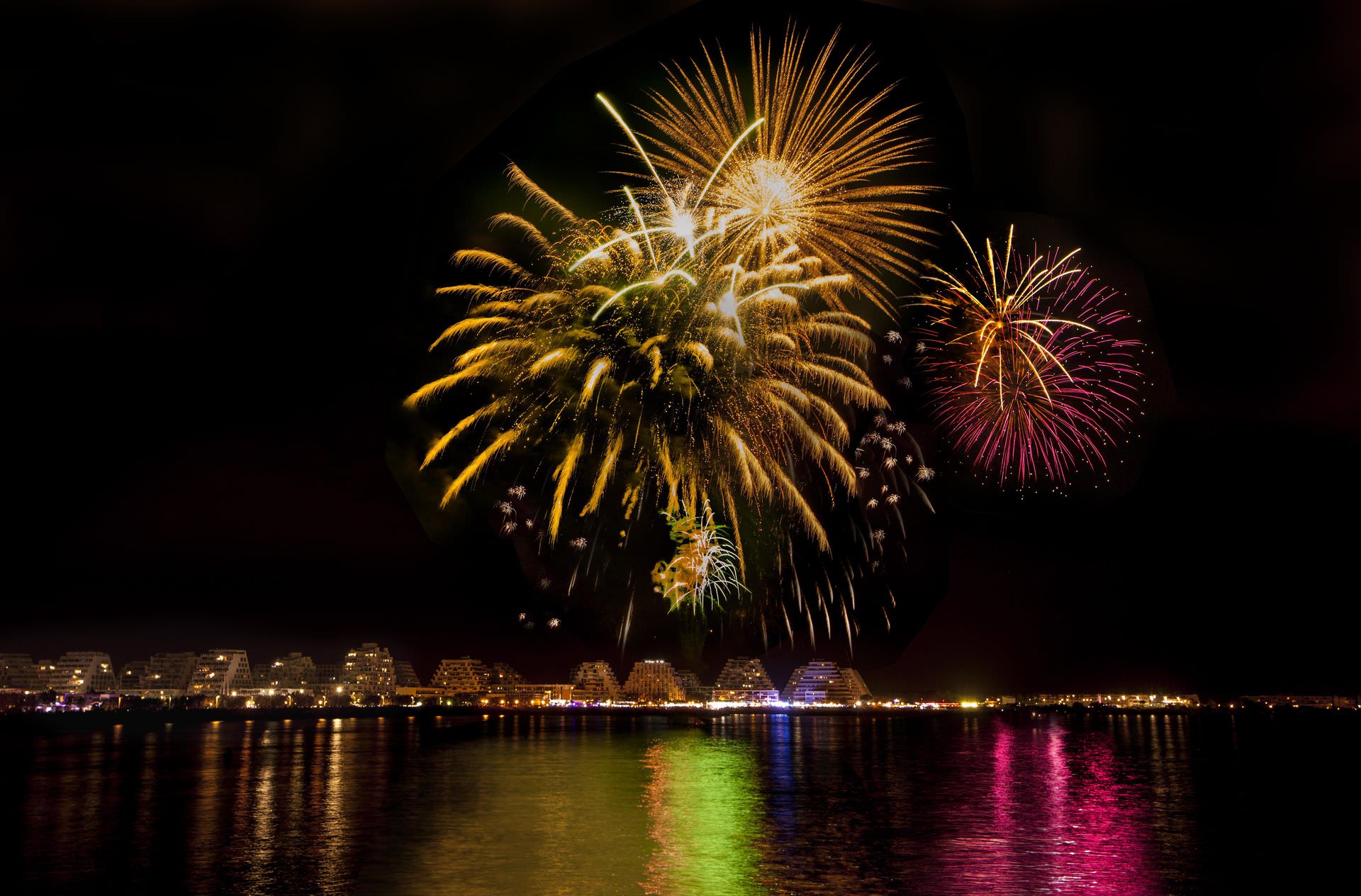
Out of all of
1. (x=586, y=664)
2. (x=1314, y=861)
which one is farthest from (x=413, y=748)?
(x=586, y=664)

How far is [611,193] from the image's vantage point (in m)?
29.9

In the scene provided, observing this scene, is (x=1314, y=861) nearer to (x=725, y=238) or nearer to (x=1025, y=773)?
(x=1025, y=773)

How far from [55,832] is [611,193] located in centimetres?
2264

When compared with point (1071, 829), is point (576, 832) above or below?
above

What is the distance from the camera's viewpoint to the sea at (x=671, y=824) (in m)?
15.6

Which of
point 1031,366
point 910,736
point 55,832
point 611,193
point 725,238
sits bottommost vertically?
point 910,736

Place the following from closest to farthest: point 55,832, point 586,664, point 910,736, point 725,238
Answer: point 55,832 < point 725,238 < point 910,736 < point 586,664

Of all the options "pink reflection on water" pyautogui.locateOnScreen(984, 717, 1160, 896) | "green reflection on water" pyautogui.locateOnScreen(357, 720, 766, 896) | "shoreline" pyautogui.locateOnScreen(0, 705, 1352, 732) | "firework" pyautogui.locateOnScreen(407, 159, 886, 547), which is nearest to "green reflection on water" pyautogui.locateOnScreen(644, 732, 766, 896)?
"green reflection on water" pyautogui.locateOnScreen(357, 720, 766, 896)

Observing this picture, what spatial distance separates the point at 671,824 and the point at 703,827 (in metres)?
0.76

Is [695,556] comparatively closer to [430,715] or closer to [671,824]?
[671,824]

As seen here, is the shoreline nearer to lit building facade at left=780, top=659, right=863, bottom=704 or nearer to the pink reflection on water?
lit building facade at left=780, top=659, right=863, bottom=704

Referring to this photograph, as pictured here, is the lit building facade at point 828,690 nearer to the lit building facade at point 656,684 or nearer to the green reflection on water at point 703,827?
the lit building facade at point 656,684

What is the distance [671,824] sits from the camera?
20.9m

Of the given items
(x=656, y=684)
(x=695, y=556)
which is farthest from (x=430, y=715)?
(x=695, y=556)
